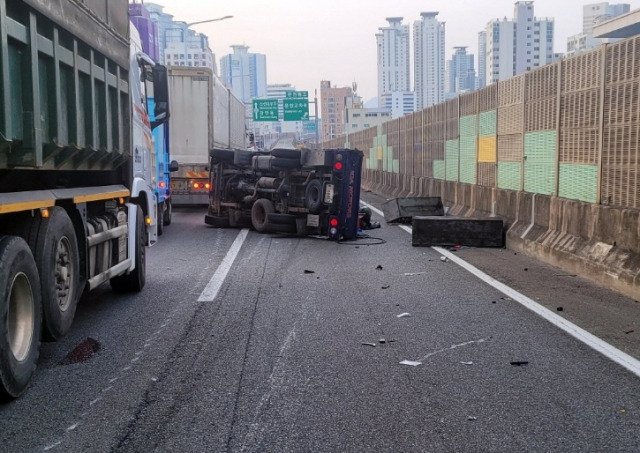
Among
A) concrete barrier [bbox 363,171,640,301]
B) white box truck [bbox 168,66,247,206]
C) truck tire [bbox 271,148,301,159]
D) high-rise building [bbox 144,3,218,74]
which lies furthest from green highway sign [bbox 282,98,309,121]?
high-rise building [bbox 144,3,218,74]

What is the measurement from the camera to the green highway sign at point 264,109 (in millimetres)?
63125

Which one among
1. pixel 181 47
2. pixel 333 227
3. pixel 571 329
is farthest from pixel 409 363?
pixel 181 47

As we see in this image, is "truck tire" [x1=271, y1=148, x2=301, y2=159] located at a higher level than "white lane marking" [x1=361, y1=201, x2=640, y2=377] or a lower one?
higher

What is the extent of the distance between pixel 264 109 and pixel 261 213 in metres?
47.0

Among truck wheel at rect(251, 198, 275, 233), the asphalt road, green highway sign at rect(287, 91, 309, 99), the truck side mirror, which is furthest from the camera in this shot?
green highway sign at rect(287, 91, 309, 99)

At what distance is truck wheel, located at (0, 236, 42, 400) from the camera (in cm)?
509

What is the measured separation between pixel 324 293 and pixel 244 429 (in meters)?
4.89

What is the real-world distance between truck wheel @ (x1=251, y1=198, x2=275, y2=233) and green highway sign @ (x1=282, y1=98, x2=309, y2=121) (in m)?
43.9

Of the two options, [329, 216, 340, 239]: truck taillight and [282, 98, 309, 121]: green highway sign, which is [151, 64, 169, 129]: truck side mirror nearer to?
[329, 216, 340, 239]: truck taillight

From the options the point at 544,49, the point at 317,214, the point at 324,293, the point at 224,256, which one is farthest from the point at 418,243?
the point at 544,49

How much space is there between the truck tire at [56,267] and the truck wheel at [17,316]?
262 mm

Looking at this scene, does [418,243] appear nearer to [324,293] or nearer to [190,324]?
[324,293]

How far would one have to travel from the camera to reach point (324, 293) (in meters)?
9.48

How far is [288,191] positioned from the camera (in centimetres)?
1669
